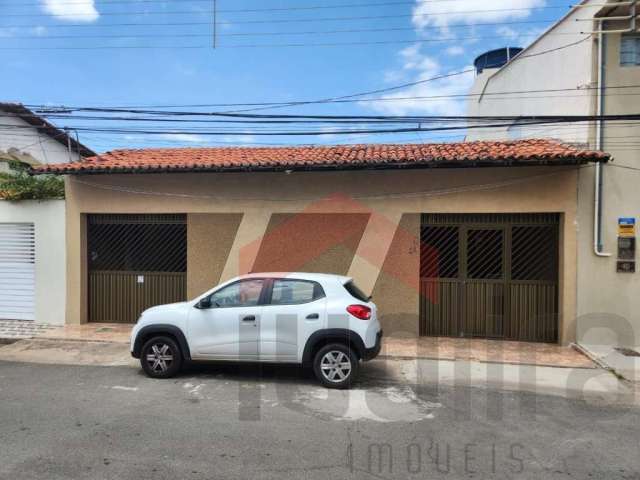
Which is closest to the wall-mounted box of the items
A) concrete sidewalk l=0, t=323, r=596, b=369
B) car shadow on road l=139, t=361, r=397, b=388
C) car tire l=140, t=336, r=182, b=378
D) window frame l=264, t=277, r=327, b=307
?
concrete sidewalk l=0, t=323, r=596, b=369

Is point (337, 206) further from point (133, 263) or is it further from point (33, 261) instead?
point (33, 261)

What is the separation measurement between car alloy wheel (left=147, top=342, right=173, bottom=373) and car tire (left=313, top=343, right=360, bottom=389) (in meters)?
2.04

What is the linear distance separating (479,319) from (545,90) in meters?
5.59

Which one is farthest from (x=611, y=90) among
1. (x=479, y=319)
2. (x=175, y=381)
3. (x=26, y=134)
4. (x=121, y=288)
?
(x=26, y=134)

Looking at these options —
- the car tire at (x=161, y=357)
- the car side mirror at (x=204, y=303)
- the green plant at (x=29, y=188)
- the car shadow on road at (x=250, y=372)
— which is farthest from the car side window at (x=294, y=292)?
the green plant at (x=29, y=188)

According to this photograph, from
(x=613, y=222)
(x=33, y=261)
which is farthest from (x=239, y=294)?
(x=613, y=222)

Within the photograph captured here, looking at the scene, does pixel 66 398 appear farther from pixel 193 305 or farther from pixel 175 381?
pixel 193 305

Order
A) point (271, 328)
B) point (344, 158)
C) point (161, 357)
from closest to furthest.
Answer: point (271, 328) → point (161, 357) → point (344, 158)

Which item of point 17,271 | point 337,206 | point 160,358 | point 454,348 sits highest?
point 337,206

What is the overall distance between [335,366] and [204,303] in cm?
197

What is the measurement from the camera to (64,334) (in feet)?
29.9

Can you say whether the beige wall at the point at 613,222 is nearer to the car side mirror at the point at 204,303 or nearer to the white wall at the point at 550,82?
the white wall at the point at 550,82

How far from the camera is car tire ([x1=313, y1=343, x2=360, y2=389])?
5.98 meters

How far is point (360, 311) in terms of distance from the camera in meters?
6.03
